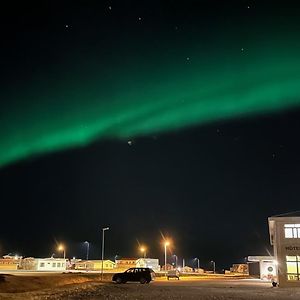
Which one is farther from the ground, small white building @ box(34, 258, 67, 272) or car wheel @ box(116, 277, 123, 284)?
small white building @ box(34, 258, 67, 272)

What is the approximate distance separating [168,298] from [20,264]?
9404 centimetres

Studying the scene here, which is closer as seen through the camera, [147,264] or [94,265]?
[147,264]

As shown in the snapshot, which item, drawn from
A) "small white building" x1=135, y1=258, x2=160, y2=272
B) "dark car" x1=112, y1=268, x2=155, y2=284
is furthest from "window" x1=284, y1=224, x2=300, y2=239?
"small white building" x1=135, y1=258, x2=160, y2=272

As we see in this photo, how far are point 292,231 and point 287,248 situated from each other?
1.86 m

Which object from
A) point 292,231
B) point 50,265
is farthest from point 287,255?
point 50,265

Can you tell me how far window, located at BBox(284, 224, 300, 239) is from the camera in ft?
147

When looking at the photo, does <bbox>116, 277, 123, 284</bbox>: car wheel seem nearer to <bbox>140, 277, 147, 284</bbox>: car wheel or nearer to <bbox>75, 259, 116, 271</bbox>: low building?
<bbox>140, 277, 147, 284</bbox>: car wheel

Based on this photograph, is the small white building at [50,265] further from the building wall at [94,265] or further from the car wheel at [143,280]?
the car wheel at [143,280]

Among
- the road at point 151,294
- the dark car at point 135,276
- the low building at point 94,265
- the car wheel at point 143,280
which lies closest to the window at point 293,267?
the road at point 151,294

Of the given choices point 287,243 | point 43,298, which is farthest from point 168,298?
point 287,243

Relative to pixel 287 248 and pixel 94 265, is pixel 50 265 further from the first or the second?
pixel 287 248

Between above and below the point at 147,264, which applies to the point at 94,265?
below

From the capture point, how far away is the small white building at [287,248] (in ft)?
145

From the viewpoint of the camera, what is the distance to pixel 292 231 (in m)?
45.0
